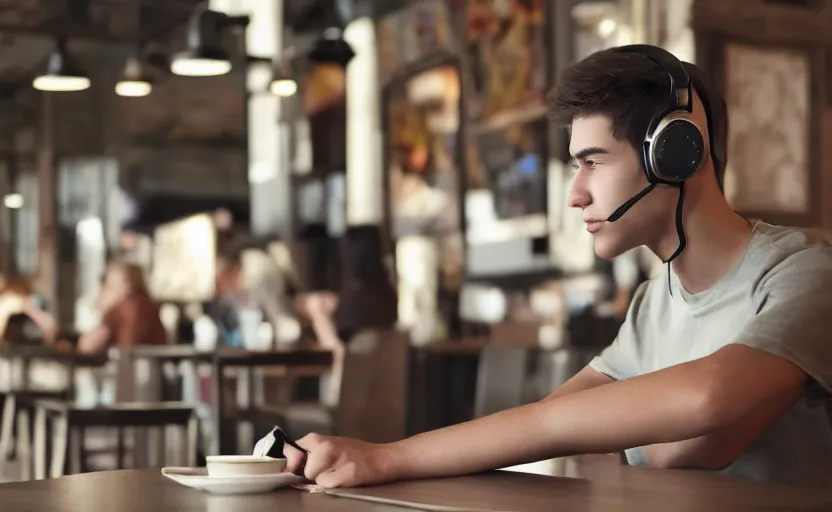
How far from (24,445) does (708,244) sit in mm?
4740

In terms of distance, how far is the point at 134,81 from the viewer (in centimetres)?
658

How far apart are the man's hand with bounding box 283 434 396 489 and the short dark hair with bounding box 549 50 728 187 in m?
0.52

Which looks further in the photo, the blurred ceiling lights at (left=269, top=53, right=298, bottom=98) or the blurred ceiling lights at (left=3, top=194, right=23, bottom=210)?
the blurred ceiling lights at (left=269, top=53, right=298, bottom=98)

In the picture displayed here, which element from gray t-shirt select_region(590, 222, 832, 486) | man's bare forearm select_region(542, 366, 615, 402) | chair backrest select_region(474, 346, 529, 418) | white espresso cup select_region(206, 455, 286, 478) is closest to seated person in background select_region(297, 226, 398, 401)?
chair backrest select_region(474, 346, 529, 418)

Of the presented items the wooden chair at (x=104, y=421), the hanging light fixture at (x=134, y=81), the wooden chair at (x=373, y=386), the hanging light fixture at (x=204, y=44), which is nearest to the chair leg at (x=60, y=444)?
the wooden chair at (x=104, y=421)

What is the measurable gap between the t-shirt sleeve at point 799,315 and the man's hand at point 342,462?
1.45ft

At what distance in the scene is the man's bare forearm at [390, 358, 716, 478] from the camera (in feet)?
4.21

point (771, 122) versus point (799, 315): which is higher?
point (771, 122)

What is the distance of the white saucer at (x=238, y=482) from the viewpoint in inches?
50.9

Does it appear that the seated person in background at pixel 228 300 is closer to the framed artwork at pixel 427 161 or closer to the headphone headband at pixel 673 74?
the framed artwork at pixel 427 161

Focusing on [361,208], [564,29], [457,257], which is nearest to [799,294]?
[564,29]

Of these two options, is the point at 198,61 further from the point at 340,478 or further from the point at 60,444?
the point at 340,478


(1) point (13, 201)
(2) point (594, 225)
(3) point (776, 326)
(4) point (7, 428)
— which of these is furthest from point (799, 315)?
(1) point (13, 201)

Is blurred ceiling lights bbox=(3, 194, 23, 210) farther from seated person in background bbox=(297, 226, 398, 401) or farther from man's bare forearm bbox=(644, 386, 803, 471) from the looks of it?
man's bare forearm bbox=(644, 386, 803, 471)
